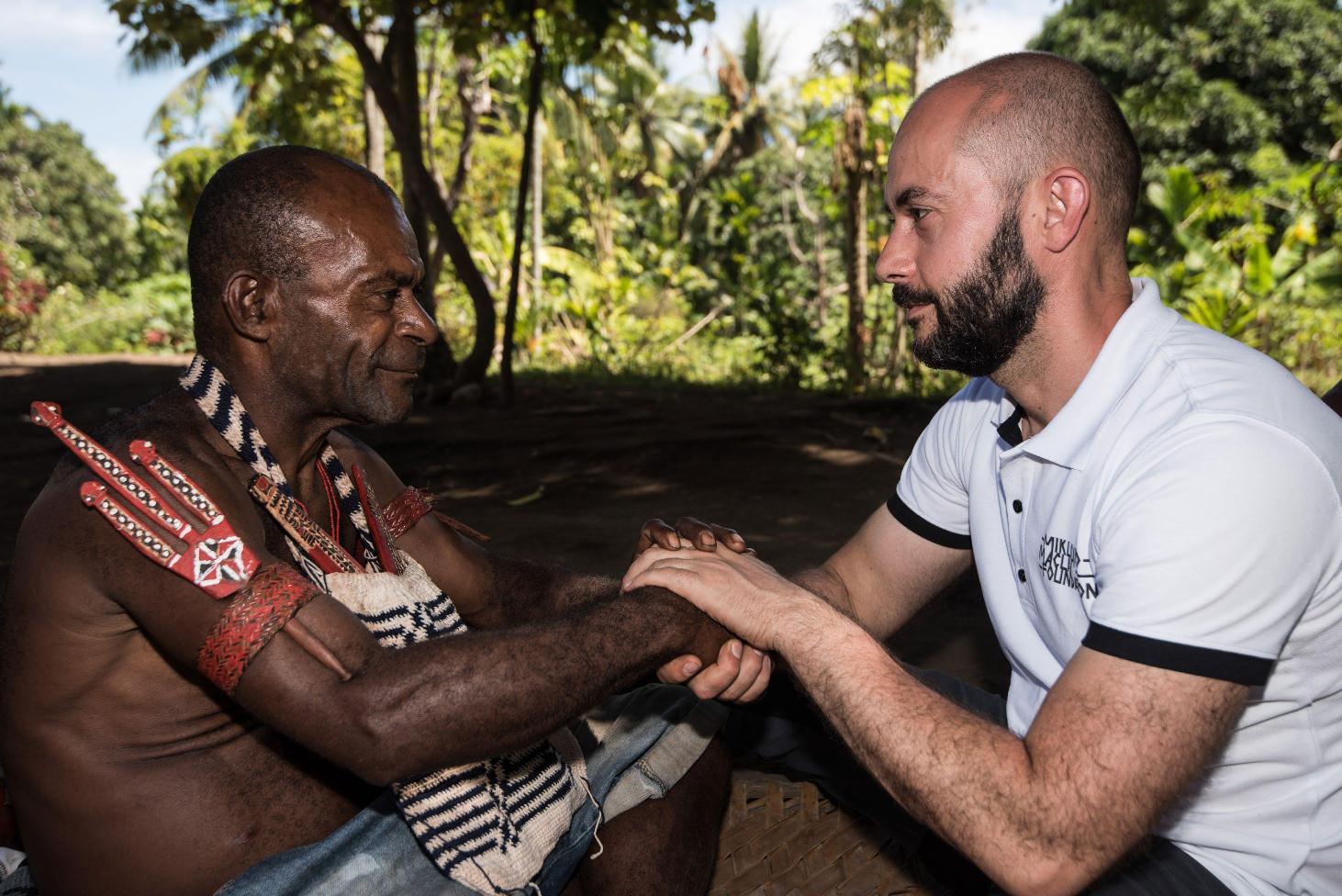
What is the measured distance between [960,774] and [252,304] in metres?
1.60

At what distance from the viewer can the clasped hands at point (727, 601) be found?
2262mm

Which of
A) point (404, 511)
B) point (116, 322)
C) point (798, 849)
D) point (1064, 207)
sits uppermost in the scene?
point (1064, 207)

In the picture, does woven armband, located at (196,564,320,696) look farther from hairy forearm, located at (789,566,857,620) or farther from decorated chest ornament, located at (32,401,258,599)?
hairy forearm, located at (789,566,857,620)

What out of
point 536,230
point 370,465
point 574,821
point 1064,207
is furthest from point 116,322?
point 1064,207

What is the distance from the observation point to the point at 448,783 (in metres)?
1.94

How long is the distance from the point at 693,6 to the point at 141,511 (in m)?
8.11

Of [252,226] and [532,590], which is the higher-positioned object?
[252,226]

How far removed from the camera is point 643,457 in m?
7.31

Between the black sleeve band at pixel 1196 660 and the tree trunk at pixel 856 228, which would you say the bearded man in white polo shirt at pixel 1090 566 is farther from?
the tree trunk at pixel 856 228

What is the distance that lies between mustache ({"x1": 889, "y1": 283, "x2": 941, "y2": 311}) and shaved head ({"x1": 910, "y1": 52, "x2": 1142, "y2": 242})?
257 millimetres

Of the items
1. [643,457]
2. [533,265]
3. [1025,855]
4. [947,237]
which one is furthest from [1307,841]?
[533,265]

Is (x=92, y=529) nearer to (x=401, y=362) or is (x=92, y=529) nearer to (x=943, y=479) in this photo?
(x=401, y=362)

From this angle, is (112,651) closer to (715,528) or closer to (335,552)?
(335,552)

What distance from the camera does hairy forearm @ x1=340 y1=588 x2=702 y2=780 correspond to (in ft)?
5.57
